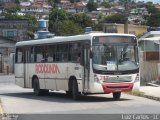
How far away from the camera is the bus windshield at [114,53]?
21609 mm

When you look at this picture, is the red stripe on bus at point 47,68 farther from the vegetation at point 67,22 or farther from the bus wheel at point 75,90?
the vegetation at point 67,22

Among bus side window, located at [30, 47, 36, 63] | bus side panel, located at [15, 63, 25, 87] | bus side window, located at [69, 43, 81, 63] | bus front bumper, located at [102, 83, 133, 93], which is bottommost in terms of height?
bus side panel, located at [15, 63, 25, 87]

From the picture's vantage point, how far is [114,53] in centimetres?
2184

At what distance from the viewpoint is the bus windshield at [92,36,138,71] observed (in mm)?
21609

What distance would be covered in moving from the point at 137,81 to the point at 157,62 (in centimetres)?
1109

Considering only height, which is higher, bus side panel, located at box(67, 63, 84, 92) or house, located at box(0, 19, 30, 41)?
bus side panel, located at box(67, 63, 84, 92)

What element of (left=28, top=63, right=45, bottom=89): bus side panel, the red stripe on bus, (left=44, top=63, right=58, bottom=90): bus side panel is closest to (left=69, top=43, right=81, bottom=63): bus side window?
the red stripe on bus

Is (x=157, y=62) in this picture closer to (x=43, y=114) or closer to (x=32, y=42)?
(x=32, y=42)

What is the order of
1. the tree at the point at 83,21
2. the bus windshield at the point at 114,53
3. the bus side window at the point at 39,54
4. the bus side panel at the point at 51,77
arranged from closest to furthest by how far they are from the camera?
the bus windshield at the point at 114,53 → the bus side panel at the point at 51,77 → the bus side window at the point at 39,54 → the tree at the point at 83,21

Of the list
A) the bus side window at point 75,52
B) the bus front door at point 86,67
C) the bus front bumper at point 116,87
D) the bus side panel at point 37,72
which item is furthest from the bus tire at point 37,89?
the bus front bumper at point 116,87

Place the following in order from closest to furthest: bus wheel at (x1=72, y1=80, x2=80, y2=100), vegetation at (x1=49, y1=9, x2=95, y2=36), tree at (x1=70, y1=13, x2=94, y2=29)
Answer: bus wheel at (x1=72, y1=80, x2=80, y2=100)
vegetation at (x1=49, y1=9, x2=95, y2=36)
tree at (x1=70, y1=13, x2=94, y2=29)

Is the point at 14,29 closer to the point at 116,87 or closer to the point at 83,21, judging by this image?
the point at 83,21

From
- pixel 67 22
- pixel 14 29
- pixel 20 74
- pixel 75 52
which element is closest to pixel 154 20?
pixel 67 22

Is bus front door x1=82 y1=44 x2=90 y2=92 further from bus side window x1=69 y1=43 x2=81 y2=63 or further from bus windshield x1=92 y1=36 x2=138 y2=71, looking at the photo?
bus side window x1=69 y1=43 x2=81 y2=63
